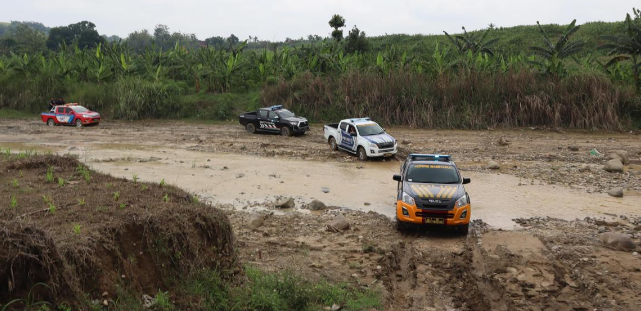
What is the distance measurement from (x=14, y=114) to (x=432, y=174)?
3434 centimetres

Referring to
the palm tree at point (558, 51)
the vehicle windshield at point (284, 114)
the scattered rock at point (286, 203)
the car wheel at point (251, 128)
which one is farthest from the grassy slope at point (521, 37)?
the scattered rock at point (286, 203)

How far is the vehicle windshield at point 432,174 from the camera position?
12.5m

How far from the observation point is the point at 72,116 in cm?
3130

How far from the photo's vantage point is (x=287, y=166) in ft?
66.8

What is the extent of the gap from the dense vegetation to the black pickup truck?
481 cm

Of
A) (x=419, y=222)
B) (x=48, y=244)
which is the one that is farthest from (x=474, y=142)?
(x=48, y=244)

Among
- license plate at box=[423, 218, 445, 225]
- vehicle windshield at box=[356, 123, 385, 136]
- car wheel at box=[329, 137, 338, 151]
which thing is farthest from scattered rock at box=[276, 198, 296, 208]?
car wheel at box=[329, 137, 338, 151]

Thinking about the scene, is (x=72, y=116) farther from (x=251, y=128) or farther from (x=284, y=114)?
(x=284, y=114)

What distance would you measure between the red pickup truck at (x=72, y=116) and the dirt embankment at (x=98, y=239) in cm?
2296

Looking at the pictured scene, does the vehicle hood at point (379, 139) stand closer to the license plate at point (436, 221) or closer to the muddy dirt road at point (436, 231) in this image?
the muddy dirt road at point (436, 231)

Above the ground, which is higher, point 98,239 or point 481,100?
point 481,100

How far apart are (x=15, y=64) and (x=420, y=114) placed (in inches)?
1265

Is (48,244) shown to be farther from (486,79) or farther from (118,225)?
(486,79)

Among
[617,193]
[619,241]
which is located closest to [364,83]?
[617,193]
